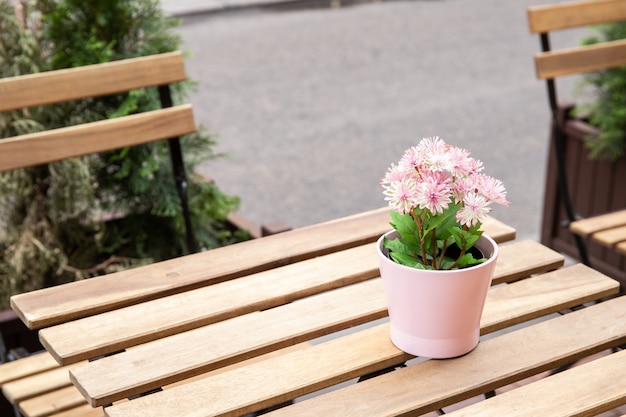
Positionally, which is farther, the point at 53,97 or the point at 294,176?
the point at 294,176

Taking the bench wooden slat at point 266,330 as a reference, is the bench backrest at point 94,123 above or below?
above

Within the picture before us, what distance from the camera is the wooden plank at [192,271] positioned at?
176 cm

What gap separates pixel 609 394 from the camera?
148 centimetres

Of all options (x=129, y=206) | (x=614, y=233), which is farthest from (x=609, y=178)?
(x=129, y=206)

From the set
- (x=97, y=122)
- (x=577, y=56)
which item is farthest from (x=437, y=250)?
(x=577, y=56)

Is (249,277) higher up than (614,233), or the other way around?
(249,277)

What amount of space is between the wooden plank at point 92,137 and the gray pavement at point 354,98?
1237mm

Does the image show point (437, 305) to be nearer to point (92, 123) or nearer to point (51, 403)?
point (51, 403)

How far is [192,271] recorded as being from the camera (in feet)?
6.25

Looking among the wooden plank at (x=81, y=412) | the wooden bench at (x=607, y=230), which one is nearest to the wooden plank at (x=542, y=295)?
the wooden bench at (x=607, y=230)

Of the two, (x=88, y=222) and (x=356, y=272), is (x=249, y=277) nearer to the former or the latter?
(x=356, y=272)

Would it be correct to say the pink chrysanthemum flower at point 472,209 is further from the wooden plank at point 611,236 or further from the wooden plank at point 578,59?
the wooden plank at point 578,59

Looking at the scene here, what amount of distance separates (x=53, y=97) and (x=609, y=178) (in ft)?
7.18

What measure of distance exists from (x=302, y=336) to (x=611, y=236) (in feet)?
4.20
